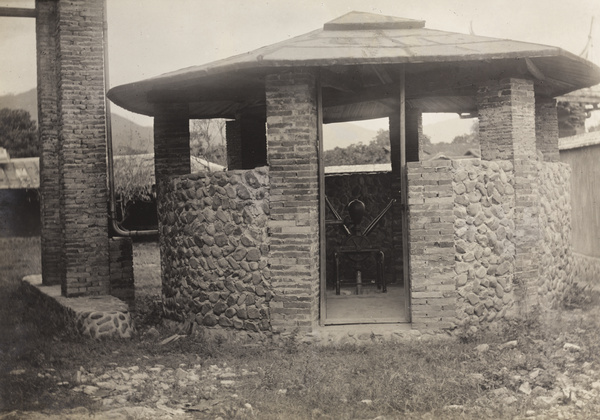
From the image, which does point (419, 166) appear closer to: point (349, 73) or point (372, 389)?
point (349, 73)

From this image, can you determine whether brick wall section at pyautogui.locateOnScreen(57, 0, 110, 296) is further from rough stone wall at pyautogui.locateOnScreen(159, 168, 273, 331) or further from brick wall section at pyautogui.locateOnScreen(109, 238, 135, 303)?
rough stone wall at pyautogui.locateOnScreen(159, 168, 273, 331)

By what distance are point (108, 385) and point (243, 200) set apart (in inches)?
108

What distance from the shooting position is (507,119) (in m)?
7.95

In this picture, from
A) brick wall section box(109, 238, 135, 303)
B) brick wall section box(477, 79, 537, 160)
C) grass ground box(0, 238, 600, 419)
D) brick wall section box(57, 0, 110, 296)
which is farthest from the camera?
brick wall section box(109, 238, 135, 303)

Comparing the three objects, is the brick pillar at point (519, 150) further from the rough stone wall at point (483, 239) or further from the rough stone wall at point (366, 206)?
the rough stone wall at point (366, 206)

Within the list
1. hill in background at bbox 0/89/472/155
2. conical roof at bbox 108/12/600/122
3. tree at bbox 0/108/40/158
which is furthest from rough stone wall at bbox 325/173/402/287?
hill in background at bbox 0/89/472/155

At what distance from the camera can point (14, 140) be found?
16.4 m

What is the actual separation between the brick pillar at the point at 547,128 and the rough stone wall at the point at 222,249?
18.0 ft

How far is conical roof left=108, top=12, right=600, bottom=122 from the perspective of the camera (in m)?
7.16

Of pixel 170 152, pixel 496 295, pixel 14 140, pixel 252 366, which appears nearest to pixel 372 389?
pixel 252 366

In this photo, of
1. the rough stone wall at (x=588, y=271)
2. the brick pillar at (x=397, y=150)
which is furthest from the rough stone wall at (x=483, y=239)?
the brick pillar at (x=397, y=150)

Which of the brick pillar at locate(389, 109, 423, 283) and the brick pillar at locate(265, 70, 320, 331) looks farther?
the brick pillar at locate(389, 109, 423, 283)

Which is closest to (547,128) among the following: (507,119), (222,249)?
(507,119)

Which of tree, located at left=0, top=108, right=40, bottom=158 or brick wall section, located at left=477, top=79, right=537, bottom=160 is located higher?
tree, located at left=0, top=108, right=40, bottom=158
